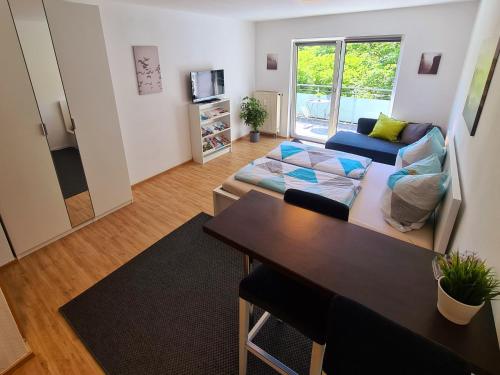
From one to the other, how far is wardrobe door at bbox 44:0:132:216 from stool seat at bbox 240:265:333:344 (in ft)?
7.86

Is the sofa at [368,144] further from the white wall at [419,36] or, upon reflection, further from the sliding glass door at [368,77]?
the sliding glass door at [368,77]

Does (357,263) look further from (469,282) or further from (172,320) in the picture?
(172,320)

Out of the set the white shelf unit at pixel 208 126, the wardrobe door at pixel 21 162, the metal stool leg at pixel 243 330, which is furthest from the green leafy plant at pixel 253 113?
the metal stool leg at pixel 243 330

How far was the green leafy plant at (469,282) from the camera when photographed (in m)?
0.79

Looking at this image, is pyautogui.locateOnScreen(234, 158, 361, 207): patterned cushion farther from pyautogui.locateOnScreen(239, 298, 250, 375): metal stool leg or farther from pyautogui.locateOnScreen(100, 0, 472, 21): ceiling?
pyautogui.locateOnScreen(100, 0, 472, 21): ceiling

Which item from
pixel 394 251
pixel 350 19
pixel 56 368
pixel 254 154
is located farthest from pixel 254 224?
pixel 350 19

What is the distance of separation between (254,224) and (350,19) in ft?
14.7

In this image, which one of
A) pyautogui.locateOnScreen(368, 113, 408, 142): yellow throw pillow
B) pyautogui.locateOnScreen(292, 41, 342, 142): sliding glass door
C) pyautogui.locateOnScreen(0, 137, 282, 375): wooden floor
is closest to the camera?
pyautogui.locateOnScreen(0, 137, 282, 375): wooden floor

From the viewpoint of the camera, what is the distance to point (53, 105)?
8.24 feet

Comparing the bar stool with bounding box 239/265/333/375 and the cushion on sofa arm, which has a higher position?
the cushion on sofa arm

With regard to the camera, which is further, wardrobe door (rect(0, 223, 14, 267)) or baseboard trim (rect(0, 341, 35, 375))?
wardrobe door (rect(0, 223, 14, 267))

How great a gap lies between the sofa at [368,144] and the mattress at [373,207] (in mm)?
587

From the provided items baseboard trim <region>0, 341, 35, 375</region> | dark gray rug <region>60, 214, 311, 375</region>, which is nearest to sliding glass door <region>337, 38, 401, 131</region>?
dark gray rug <region>60, 214, 311, 375</region>

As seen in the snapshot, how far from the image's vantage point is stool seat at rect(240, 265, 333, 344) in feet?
3.76
